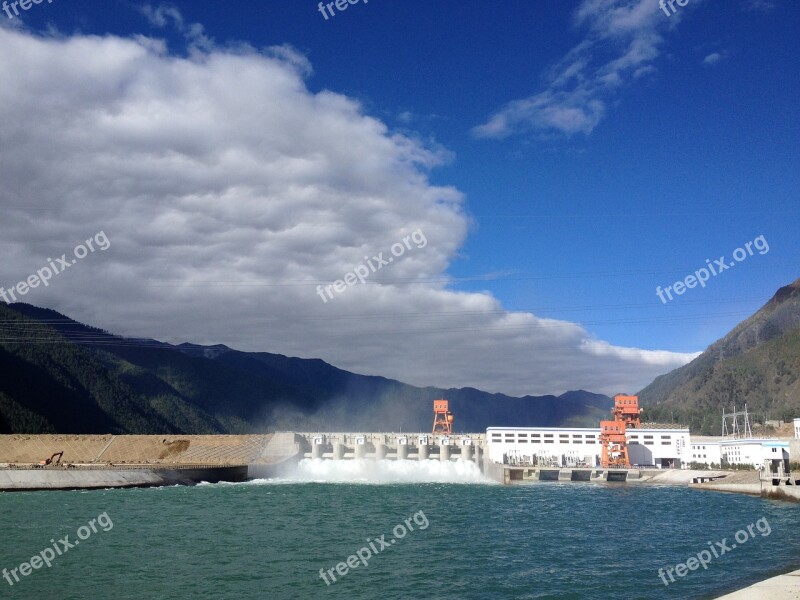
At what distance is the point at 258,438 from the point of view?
128m

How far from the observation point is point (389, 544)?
4125 cm

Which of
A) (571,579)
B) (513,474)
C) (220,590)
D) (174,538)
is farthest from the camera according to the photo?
(513,474)

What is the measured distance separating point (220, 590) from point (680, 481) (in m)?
89.6

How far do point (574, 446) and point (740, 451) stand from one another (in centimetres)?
2763

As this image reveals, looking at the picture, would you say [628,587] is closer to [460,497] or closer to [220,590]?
[220,590]

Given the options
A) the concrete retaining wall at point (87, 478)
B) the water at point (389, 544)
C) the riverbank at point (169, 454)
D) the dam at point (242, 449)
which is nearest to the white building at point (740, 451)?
the water at point (389, 544)

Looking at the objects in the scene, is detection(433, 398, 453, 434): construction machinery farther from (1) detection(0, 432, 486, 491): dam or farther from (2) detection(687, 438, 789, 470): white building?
(2) detection(687, 438, 789, 470): white building

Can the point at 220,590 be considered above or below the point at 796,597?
below

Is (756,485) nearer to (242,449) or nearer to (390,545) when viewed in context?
(390,545)

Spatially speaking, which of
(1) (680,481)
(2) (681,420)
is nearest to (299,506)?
(1) (680,481)

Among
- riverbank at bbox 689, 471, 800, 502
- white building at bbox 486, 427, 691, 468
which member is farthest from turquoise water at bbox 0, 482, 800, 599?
white building at bbox 486, 427, 691, 468

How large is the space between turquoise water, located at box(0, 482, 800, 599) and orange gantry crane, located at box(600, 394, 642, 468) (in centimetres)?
4216

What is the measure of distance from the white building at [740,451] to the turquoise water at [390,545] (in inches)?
1269

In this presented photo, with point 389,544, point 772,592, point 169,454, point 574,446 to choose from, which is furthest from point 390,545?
point 169,454
